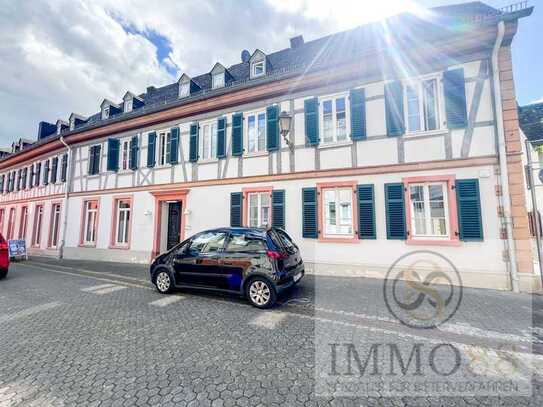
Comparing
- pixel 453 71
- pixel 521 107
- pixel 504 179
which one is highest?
pixel 521 107

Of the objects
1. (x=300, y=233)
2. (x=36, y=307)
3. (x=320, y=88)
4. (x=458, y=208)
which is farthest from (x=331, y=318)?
(x=320, y=88)

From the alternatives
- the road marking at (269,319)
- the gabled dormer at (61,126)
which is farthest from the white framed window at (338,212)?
the gabled dormer at (61,126)

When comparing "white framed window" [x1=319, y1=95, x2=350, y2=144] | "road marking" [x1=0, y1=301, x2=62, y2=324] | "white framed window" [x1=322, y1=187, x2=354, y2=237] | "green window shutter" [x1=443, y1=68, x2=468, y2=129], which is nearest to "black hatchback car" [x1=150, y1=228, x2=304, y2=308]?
"road marking" [x1=0, y1=301, x2=62, y2=324]

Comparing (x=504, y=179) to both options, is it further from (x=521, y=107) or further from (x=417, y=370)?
(x=521, y=107)

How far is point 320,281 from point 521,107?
61.9 feet

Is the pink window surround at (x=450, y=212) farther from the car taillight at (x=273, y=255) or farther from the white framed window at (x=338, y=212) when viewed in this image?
the car taillight at (x=273, y=255)

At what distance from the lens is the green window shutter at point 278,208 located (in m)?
9.13

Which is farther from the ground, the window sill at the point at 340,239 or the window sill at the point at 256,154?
the window sill at the point at 256,154

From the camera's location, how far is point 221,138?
10492 millimetres

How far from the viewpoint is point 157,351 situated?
3.42 meters

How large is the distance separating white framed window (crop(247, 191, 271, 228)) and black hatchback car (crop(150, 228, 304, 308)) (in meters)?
3.59

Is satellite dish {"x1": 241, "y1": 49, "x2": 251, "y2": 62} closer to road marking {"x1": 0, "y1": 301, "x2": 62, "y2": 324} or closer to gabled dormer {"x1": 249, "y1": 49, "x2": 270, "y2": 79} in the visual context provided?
gabled dormer {"x1": 249, "y1": 49, "x2": 270, "y2": 79}

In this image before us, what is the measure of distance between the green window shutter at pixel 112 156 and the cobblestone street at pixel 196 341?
7.38 metres

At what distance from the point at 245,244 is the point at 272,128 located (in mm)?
5457
